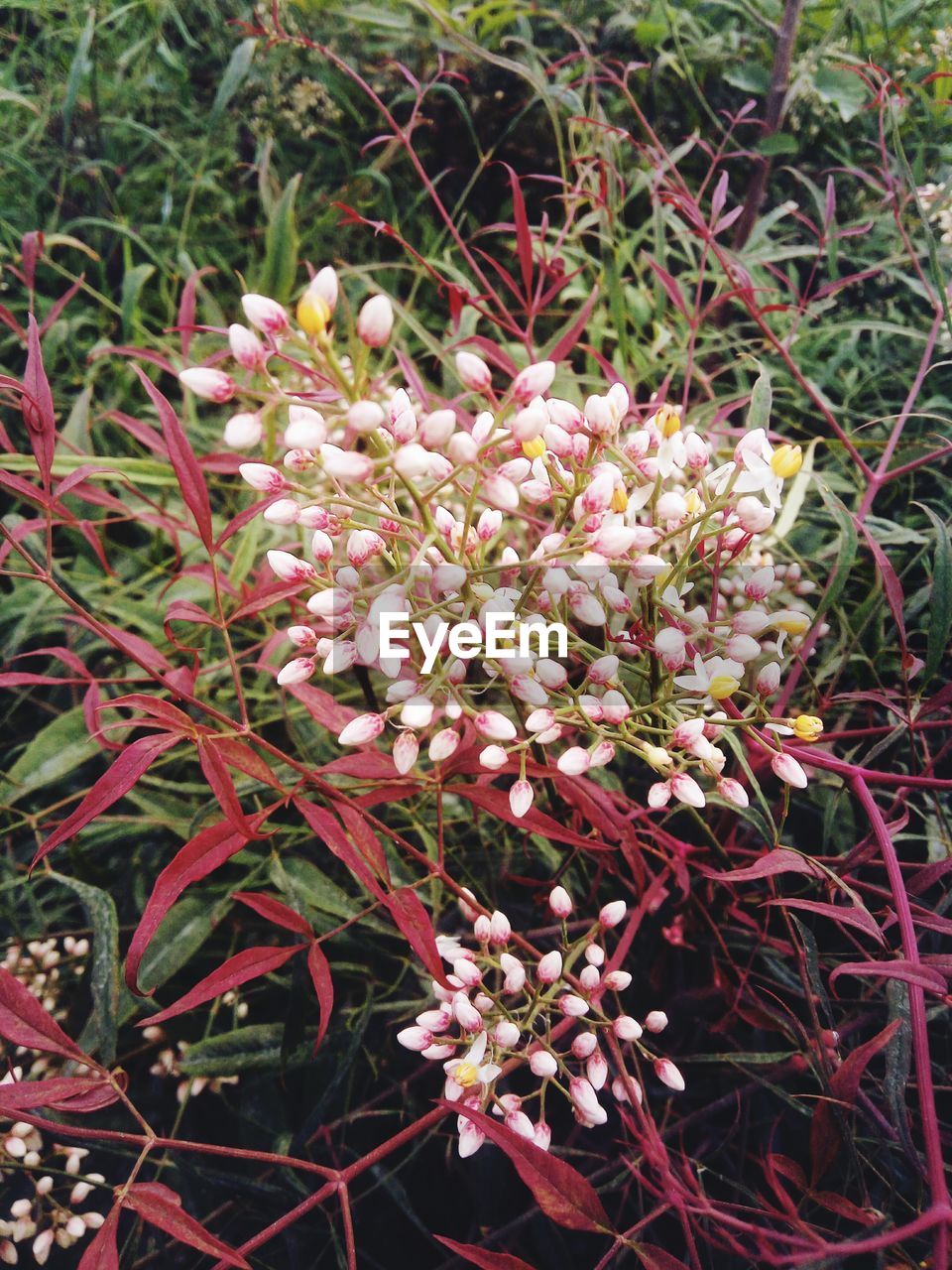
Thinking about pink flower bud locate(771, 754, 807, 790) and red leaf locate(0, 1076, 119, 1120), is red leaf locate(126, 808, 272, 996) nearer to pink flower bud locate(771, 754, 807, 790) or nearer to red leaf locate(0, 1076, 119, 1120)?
red leaf locate(0, 1076, 119, 1120)

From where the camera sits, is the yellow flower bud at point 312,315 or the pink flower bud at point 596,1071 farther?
the pink flower bud at point 596,1071

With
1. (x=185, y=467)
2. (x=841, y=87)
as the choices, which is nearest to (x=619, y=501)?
(x=185, y=467)

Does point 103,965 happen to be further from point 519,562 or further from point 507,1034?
point 519,562

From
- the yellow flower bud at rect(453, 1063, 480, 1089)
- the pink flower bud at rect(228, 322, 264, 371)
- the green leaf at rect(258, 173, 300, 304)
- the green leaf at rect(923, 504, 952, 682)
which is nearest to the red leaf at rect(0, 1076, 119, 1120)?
the yellow flower bud at rect(453, 1063, 480, 1089)

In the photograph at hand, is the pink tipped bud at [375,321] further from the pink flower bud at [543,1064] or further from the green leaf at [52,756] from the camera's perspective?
the green leaf at [52,756]

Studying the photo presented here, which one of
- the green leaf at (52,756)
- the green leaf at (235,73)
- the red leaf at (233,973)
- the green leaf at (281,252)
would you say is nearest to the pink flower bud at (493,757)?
the red leaf at (233,973)

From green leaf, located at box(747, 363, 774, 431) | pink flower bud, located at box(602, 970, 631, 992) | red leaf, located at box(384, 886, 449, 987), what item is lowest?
pink flower bud, located at box(602, 970, 631, 992)

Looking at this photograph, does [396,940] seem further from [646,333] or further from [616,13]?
[616,13]
